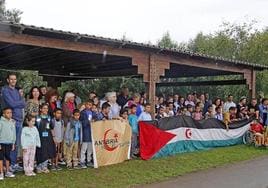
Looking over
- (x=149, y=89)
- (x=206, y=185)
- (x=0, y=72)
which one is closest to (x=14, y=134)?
(x=206, y=185)

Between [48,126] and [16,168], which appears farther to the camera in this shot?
[48,126]

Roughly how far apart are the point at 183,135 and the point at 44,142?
18.2ft

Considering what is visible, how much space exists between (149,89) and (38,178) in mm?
5436

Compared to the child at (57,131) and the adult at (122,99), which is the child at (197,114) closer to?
the adult at (122,99)

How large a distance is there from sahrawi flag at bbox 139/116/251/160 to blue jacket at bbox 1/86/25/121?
4.05 meters

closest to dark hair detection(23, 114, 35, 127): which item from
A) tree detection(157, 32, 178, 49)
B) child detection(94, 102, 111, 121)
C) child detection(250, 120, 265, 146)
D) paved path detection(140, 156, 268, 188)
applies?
child detection(94, 102, 111, 121)

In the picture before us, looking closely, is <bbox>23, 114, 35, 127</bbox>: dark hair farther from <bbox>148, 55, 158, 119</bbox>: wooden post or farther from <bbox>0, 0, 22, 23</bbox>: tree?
<bbox>0, 0, 22, 23</bbox>: tree

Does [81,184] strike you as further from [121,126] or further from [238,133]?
[238,133]

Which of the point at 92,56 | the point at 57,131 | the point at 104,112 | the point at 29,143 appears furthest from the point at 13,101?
the point at 92,56

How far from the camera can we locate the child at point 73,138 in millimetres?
10742

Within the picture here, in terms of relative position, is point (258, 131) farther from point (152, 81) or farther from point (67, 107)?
point (67, 107)

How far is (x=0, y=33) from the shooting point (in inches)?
369

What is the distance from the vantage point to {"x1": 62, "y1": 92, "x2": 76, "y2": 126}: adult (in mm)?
11023

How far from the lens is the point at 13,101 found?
970 centimetres
